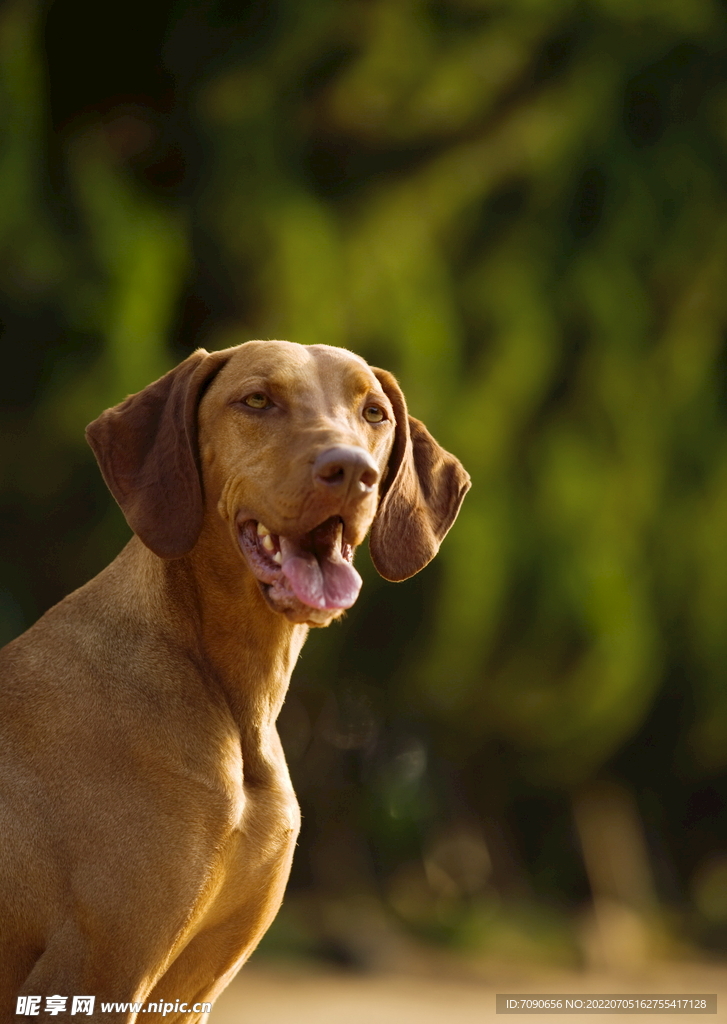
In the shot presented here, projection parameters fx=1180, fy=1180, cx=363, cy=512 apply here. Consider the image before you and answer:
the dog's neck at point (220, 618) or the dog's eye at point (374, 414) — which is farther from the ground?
the dog's eye at point (374, 414)

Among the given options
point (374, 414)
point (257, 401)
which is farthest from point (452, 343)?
point (257, 401)

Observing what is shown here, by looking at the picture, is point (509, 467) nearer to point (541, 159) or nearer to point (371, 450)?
point (541, 159)

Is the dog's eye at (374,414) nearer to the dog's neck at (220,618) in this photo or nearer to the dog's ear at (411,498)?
the dog's ear at (411,498)

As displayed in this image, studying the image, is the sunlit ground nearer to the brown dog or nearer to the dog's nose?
the brown dog

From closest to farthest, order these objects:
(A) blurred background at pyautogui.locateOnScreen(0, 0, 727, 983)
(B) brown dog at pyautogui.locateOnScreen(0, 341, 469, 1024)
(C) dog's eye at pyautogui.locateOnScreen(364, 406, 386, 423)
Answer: (B) brown dog at pyautogui.locateOnScreen(0, 341, 469, 1024) < (C) dog's eye at pyautogui.locateOnScreen(364, 406, 386, 423) < (A) blurred background at pyautogui.locateOnScreen(0, 0, 727, 983)

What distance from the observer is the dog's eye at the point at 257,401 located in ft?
11.6

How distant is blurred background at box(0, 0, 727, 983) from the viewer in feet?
30.8

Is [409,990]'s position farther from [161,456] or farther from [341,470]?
[341,470]

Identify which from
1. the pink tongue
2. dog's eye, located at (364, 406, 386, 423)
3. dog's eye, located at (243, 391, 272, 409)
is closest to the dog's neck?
the pink tongue

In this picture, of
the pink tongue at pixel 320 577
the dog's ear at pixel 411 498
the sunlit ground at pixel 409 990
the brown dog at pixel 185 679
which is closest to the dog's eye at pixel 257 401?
the brown dog at pixel 185 679

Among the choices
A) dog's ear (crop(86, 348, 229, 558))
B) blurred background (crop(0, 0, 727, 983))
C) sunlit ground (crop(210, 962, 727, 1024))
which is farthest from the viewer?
blurred background (crop(0, 0, 727, 983))

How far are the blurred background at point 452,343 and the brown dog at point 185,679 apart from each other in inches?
215

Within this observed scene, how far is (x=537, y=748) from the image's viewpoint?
11.1 m

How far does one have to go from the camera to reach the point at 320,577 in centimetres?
329
